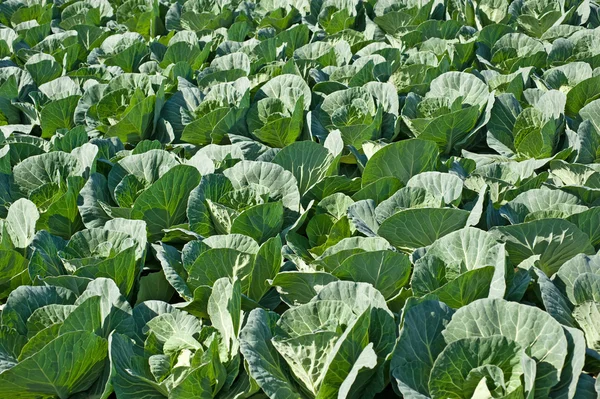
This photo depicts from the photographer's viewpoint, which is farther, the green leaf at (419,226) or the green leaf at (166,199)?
the green leaf at (166,199)

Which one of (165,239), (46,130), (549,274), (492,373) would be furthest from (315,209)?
(46,130)

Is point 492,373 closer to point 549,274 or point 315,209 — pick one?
point 549,274

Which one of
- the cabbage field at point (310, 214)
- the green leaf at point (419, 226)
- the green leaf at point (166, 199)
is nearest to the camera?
the cabbage field at point (310, 214)

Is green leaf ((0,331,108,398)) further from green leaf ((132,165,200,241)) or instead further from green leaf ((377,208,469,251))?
green leaf ((377,208,469,251))

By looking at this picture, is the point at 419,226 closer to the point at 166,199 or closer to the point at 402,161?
the point at 402,161

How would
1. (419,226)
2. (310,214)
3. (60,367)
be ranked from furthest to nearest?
(310,214) < (419,226) < (60,367)

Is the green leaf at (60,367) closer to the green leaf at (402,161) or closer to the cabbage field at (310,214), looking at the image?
the cabbage field at (310,214)

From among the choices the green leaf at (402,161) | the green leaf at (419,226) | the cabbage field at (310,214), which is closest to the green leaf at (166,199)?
the cabbage field at (310,214)

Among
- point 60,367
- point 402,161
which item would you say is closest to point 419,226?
point 402,161

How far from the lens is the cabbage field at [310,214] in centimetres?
278

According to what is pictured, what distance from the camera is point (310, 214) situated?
12.6 ft

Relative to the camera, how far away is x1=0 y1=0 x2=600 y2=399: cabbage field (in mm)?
2781

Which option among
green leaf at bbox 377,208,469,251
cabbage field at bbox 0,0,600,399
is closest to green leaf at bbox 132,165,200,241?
cabbage field at bbox 0,0,600,399

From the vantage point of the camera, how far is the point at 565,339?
260 centimetres
